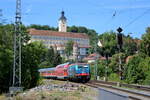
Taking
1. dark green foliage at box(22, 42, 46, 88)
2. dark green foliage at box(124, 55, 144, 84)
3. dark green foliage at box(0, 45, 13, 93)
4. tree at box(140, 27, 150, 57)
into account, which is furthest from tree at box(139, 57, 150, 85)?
dark green foliage at box(0, 45, 13, 93)

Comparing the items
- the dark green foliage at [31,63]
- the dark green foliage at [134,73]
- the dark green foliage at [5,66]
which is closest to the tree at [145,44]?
the dark green foliage at [134,73]

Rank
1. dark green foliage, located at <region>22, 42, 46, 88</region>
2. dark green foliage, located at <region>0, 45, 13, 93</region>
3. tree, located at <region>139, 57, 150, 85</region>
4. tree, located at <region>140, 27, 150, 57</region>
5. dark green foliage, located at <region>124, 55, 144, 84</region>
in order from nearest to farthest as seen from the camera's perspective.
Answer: dark green foliage, located at <region>0, 45, 13, 93</region>, dark green foliage, located at <region>22, 42, 46, 88</region>, tree, located at <region>139, 57, 150, 85</region>, dark green foliage, located at <region>124, 55, 144, 84</region>, tree, located at <region>140, 27, 150, 57</region>

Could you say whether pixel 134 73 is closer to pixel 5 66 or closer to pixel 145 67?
pixel 145 67

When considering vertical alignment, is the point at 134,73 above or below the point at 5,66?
below

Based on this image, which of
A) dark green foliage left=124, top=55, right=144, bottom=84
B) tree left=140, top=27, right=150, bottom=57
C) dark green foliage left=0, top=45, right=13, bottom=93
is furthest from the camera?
tree left=140, top=27, right=150, bottom=57

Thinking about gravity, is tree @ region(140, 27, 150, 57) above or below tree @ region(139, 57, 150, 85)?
above

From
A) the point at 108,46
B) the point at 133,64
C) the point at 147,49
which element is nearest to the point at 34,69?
the point at 133,64

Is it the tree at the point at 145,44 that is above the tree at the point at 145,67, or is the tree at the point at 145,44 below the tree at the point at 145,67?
above

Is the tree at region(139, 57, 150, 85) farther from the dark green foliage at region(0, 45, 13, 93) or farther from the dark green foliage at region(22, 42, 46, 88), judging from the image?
the dark green foliage at region(0, 45, 13, 93)

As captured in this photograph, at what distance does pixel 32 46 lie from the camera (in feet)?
139

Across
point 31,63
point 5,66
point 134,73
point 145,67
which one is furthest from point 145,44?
point 5,66

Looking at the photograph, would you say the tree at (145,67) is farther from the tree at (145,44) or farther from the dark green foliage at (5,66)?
the dark green foliage at (5,66)

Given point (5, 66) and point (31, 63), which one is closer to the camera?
point (5, 66)

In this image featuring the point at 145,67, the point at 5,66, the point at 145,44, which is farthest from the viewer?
the point at 145,44
